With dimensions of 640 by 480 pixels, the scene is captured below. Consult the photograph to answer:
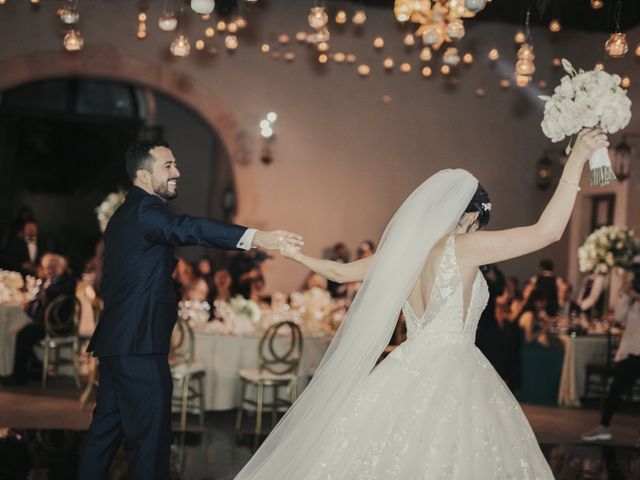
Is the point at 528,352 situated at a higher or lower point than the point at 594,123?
lower

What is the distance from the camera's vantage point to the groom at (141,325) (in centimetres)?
355

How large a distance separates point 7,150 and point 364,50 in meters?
5.71

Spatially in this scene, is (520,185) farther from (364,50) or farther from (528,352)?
(528,352)

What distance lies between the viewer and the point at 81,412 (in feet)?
23.4

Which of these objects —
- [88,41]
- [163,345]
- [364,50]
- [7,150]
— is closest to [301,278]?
[364,50]

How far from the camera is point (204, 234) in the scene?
350 centimetres

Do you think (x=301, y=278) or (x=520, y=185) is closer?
(x=301, y=278)

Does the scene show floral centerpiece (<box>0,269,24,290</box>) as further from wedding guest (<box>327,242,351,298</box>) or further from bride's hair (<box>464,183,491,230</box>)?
bride's hair (<box>464,183,491,230</box>)

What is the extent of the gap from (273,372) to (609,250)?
341 centimetres

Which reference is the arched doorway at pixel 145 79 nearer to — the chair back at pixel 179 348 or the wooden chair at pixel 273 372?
the wooden chair at pixel 273 372

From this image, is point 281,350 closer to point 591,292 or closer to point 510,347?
point 510,347

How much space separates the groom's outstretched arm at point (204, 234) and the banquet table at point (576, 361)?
18.8ft

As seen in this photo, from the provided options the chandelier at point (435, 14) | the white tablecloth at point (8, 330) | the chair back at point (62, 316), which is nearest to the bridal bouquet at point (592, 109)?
the chandelier at point (435, 14)

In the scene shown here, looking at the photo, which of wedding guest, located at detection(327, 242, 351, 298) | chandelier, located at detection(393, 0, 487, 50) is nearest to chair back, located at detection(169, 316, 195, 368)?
chandelier, located at detection(393, 0, 487, 50)
